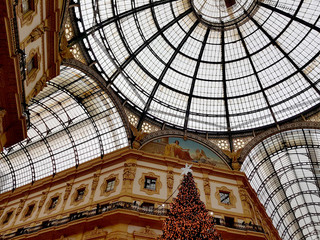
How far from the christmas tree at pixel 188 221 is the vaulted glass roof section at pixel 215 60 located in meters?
15.4

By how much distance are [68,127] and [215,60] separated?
20.6 meters

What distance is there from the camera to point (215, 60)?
33562 millimetres

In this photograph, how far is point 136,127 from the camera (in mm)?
29906

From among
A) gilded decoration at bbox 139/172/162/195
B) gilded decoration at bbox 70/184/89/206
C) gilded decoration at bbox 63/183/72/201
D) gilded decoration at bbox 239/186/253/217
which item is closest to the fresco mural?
gilded decoration at bbox 239/186/253/217

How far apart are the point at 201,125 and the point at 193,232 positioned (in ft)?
64.7

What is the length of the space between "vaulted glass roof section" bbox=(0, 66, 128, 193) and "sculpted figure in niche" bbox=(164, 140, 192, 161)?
4803mm

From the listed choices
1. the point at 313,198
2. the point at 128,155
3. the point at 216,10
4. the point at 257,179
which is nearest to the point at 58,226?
the point at 128,155

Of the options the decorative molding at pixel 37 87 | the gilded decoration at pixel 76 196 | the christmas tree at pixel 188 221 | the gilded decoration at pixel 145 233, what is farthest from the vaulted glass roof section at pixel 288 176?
the decorative molding at pixel 37 87

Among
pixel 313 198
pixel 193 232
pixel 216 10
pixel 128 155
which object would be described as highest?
pixel 216 10

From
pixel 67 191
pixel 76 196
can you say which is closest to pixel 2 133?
pixel 76 196

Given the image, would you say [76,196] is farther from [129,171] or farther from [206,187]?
[206,187]

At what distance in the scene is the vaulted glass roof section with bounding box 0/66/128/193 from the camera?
28.8 meters

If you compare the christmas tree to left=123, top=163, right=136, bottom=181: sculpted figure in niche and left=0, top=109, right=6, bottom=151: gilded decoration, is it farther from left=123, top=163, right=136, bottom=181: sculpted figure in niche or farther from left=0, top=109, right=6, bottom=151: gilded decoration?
left=0, top=109, right=6, bottom=151: gilded decoration

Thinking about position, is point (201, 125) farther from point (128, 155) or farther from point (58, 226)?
point (58, 226)
